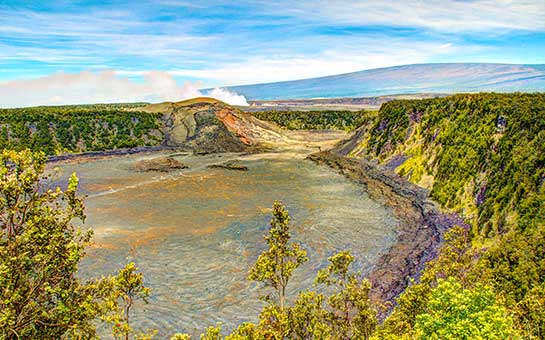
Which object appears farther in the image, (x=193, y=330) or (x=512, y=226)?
(x=512, y=226)

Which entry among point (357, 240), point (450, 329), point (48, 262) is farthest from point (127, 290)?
point (357, 240)

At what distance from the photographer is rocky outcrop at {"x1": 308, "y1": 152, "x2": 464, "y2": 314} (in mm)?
30156

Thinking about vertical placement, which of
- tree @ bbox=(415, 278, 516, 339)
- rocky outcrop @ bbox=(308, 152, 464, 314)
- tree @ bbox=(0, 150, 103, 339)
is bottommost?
rocky outcrop @ bbox=(308, 152, 464, 314)

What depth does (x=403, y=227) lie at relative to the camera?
41688mm

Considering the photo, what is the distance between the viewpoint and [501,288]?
22.5m

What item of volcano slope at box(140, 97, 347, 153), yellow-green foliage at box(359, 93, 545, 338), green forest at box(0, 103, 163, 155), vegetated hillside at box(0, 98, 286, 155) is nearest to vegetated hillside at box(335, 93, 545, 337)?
yellow-green foliage at box(359, 93, 545, 338)

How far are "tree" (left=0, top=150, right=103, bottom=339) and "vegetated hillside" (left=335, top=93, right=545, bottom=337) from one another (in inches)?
435

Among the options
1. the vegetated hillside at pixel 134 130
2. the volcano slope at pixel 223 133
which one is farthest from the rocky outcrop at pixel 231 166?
the vegetated hillside at pixel 134 130

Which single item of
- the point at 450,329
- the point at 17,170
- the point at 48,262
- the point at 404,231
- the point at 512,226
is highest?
the point at 17,170

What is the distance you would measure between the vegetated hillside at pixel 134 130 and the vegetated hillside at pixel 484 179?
43962 millimetres

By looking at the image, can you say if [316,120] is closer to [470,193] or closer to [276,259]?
[470,193]

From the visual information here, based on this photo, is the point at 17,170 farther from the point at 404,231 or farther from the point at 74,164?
the point at 74,164

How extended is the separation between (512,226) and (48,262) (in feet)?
107

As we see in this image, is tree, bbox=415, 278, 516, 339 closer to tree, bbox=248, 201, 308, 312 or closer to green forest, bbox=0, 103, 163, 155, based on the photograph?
tree, bbox=248, 201, 308, 312
